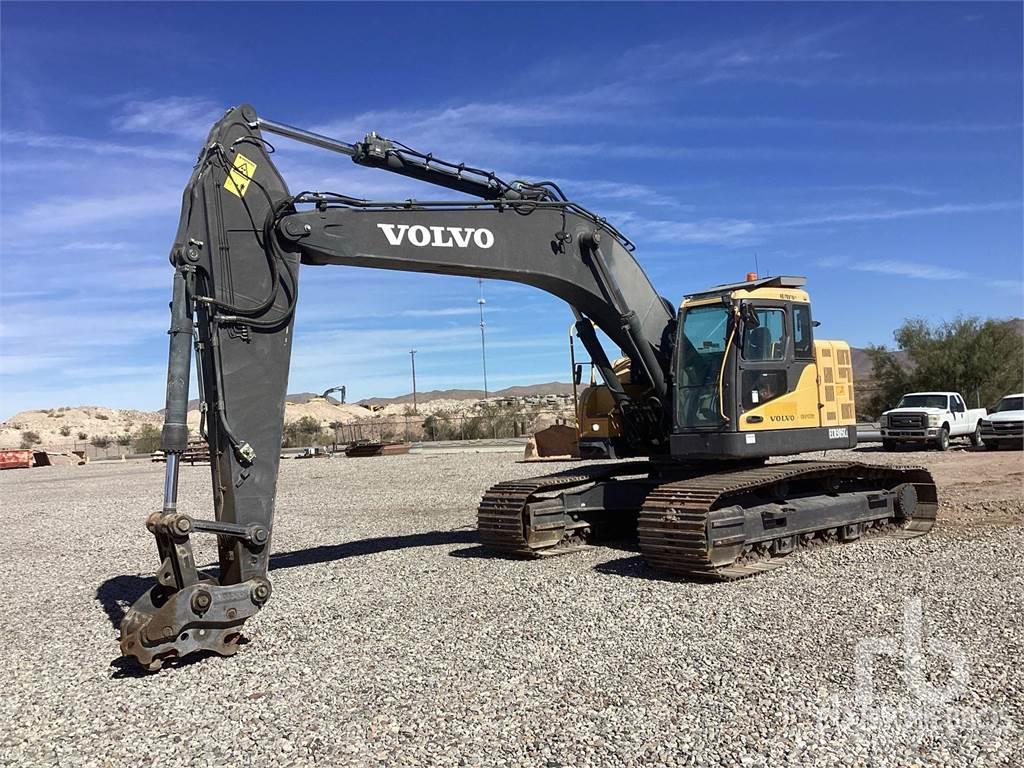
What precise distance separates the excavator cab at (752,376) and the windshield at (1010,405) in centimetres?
2001

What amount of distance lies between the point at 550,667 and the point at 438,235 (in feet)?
15.4

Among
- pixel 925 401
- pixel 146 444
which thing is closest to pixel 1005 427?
pixel 925 401

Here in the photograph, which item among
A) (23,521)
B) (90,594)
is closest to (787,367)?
(90,594)

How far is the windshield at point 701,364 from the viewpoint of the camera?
34.0 feet

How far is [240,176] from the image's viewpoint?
8047mm

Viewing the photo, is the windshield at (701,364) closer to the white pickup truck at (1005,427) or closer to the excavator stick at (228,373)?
the excavator stick at (228,373)

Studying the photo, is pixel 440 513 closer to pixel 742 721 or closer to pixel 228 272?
pixel 228 272

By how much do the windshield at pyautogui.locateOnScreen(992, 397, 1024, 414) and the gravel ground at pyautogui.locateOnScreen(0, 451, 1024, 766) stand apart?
1842cm

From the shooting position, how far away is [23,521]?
18141 mm

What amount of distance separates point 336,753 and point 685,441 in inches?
253

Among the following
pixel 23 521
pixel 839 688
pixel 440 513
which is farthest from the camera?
pixel 23 521

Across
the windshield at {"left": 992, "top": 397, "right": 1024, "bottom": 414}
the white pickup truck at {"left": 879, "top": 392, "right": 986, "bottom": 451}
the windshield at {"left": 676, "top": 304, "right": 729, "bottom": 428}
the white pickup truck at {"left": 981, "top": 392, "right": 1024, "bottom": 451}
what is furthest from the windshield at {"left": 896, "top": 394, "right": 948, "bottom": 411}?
the windshield at {"left": 676, "top": 304, "right": 729, "bottom": 428}

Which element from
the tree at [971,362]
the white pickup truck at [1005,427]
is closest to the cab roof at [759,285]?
the white pickup truck at [1005,427]

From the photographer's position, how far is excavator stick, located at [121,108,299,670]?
688 cm
